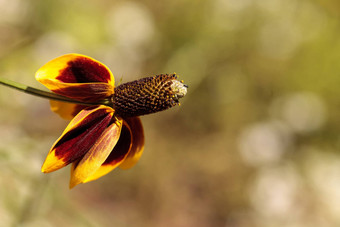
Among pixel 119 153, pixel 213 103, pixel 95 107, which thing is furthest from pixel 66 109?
pixel 213 103

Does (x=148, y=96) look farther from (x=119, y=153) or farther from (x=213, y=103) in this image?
(x=213, y=103)

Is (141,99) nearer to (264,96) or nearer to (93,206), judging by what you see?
(93,206)

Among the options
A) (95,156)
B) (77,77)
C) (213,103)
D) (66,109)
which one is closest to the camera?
(95,156)

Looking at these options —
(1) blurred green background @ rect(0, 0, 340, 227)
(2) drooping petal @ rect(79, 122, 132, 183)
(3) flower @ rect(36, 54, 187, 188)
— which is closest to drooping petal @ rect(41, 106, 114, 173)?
(3) flower @ rect(36, 54, 187, 188)

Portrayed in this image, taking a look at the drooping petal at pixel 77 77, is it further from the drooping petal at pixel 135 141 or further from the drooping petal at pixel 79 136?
the drooping petal at pixel 135 141

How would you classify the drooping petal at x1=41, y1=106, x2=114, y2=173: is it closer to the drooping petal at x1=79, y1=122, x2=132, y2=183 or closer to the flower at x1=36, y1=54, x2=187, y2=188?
the flower at x1=36, y1=54, x2=187, y2=188

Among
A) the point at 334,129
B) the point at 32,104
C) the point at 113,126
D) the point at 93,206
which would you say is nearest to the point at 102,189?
the point at 93,206
